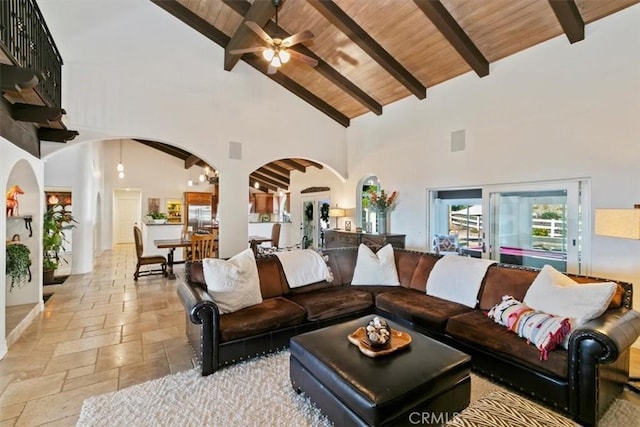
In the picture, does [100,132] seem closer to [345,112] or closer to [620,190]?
[345,112]

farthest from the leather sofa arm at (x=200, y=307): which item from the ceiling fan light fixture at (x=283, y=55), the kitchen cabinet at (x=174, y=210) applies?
the kitchen cabinet at (x=174, y=210)

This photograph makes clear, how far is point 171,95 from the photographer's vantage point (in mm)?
5242

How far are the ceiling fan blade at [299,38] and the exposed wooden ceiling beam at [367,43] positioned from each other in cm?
64

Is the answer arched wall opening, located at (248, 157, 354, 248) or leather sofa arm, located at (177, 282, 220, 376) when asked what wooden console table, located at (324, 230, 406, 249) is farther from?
leather sofa arm, located at (177, 282, 220, 376)

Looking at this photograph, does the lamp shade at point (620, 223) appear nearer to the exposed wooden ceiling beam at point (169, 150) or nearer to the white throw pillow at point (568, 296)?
the white throw pillow at point (568, 296)

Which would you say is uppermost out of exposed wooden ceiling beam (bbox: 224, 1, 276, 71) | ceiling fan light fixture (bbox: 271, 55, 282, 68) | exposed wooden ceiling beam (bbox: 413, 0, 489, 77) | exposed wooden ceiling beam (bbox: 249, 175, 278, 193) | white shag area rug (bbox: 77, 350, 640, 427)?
exposed wooden ceiling beam (bbox: 224, 1, 276, 71)

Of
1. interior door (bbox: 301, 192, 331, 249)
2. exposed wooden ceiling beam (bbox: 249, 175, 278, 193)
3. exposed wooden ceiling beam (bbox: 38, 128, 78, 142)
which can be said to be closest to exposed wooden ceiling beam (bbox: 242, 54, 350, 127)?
interior door (bbox: 301, 192, 331, 249)

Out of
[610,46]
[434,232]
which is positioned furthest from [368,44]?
[434,232]

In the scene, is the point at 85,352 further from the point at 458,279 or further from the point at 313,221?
the point at 313,221

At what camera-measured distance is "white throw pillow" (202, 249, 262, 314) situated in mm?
2949

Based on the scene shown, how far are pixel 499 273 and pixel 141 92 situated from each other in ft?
19.1

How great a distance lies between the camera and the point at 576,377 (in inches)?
79.0

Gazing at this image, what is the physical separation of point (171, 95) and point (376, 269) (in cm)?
455
